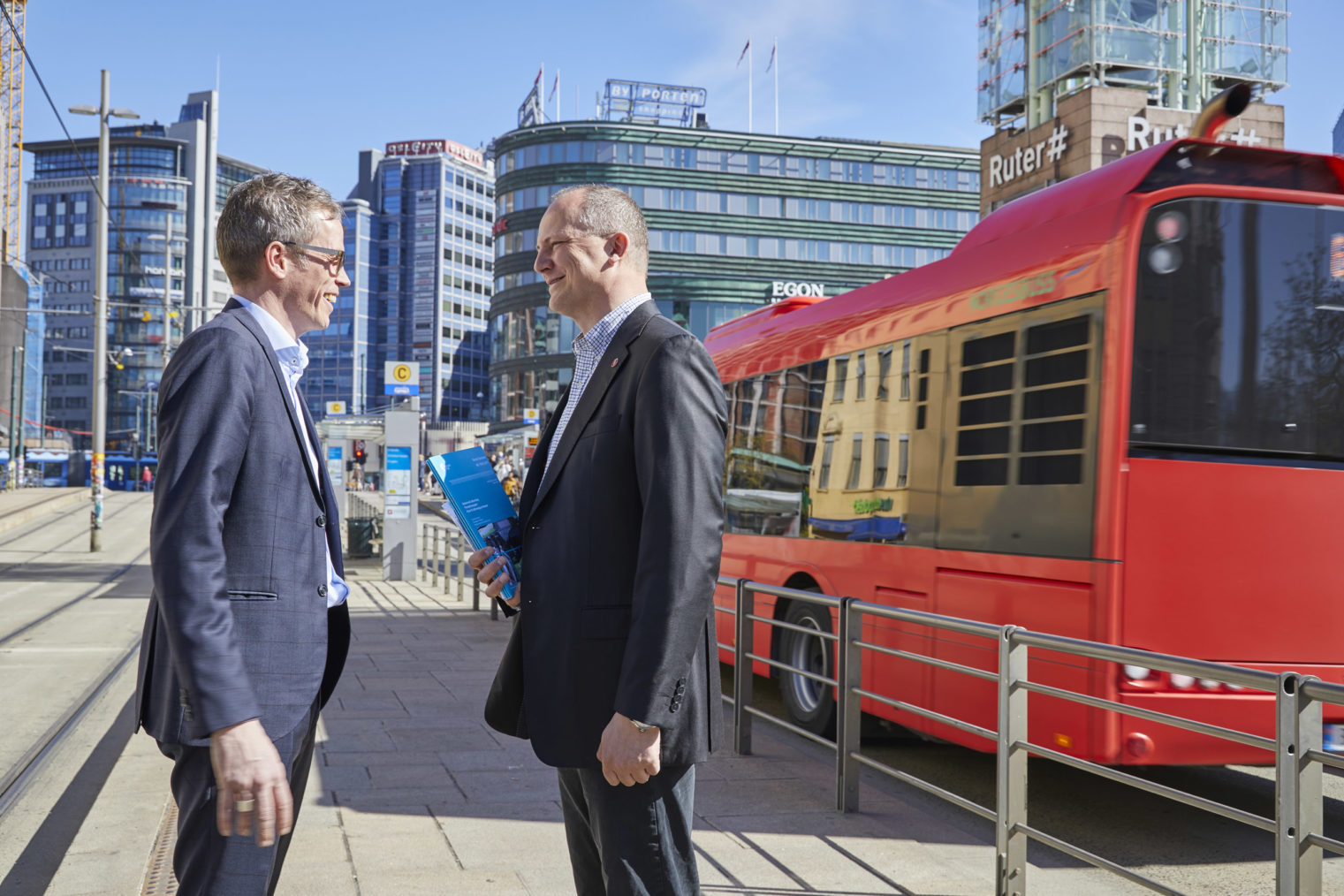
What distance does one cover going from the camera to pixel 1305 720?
3174mm

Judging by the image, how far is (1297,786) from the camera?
321 cm

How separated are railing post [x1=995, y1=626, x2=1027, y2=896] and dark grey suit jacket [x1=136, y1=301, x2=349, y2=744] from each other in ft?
9.18

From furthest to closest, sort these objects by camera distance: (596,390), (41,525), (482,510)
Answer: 1. (41,525)
2. (482,510)
3. (596,390)

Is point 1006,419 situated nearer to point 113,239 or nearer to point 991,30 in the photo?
point 991,30

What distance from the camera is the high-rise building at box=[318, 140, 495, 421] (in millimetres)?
127125

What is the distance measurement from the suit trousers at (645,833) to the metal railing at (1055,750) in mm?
1619

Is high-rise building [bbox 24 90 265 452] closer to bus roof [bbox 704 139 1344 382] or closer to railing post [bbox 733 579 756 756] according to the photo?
railing post [bbox 733 579 756 756]

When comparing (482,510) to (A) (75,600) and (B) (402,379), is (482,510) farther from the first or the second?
(B) (402,379)

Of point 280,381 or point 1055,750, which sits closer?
point 280,381

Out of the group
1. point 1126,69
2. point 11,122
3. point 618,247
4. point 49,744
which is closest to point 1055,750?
point 618,247

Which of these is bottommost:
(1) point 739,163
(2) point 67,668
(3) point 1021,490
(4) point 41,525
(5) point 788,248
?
(4) point 41,525

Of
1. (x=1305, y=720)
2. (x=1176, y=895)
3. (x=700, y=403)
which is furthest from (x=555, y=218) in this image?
(x=1176, y=895)

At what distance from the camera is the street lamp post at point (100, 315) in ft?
75.9

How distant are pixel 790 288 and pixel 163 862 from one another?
64.5 m
